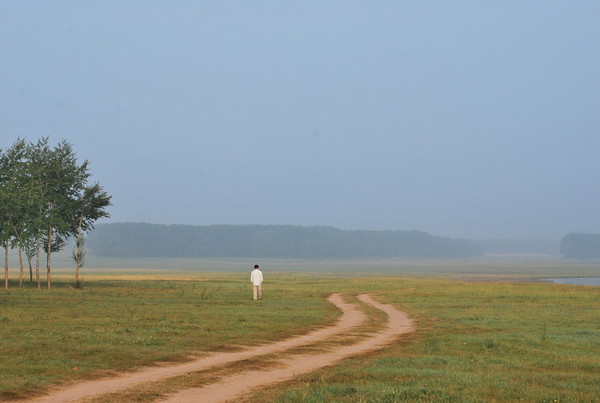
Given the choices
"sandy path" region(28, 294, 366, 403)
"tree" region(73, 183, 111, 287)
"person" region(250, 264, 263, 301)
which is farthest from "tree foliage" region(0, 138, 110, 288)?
"sandy path" region(28, 294, 366, 403)

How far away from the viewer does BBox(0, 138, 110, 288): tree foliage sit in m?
64.5

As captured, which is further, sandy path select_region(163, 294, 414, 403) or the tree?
the tree

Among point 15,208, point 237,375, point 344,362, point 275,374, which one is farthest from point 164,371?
point 15,208

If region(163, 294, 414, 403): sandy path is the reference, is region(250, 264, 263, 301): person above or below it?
above

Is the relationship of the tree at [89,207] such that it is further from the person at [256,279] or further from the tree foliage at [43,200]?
the person at [256,279]

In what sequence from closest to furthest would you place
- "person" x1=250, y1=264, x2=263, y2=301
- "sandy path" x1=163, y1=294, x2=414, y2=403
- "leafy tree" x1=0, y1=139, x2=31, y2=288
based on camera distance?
"sandy path" x1=163, y1=294, x2=414, y2=403 → "person" x1=250, y1=264, x2=263, y2=301 → "leafy tree" x1=0, y1=139, x2=31, y2=288

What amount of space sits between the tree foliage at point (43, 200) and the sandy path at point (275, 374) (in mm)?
44461

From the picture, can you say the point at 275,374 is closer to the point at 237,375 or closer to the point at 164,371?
the point at 237,375

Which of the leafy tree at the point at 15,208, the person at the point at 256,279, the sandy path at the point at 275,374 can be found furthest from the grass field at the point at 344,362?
the leafy tree at the point at 15,208

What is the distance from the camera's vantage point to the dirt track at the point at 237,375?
54.5 ft

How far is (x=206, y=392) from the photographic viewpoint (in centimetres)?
1703

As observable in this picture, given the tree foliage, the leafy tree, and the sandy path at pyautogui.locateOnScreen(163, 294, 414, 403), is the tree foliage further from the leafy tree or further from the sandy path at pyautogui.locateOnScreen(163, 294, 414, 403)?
the sandy path at pyautogui.locateOnScreen(163, 294, 414, 403)

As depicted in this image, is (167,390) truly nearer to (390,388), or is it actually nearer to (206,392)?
(206,392)

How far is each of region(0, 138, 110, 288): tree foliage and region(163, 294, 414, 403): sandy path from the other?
146ft
